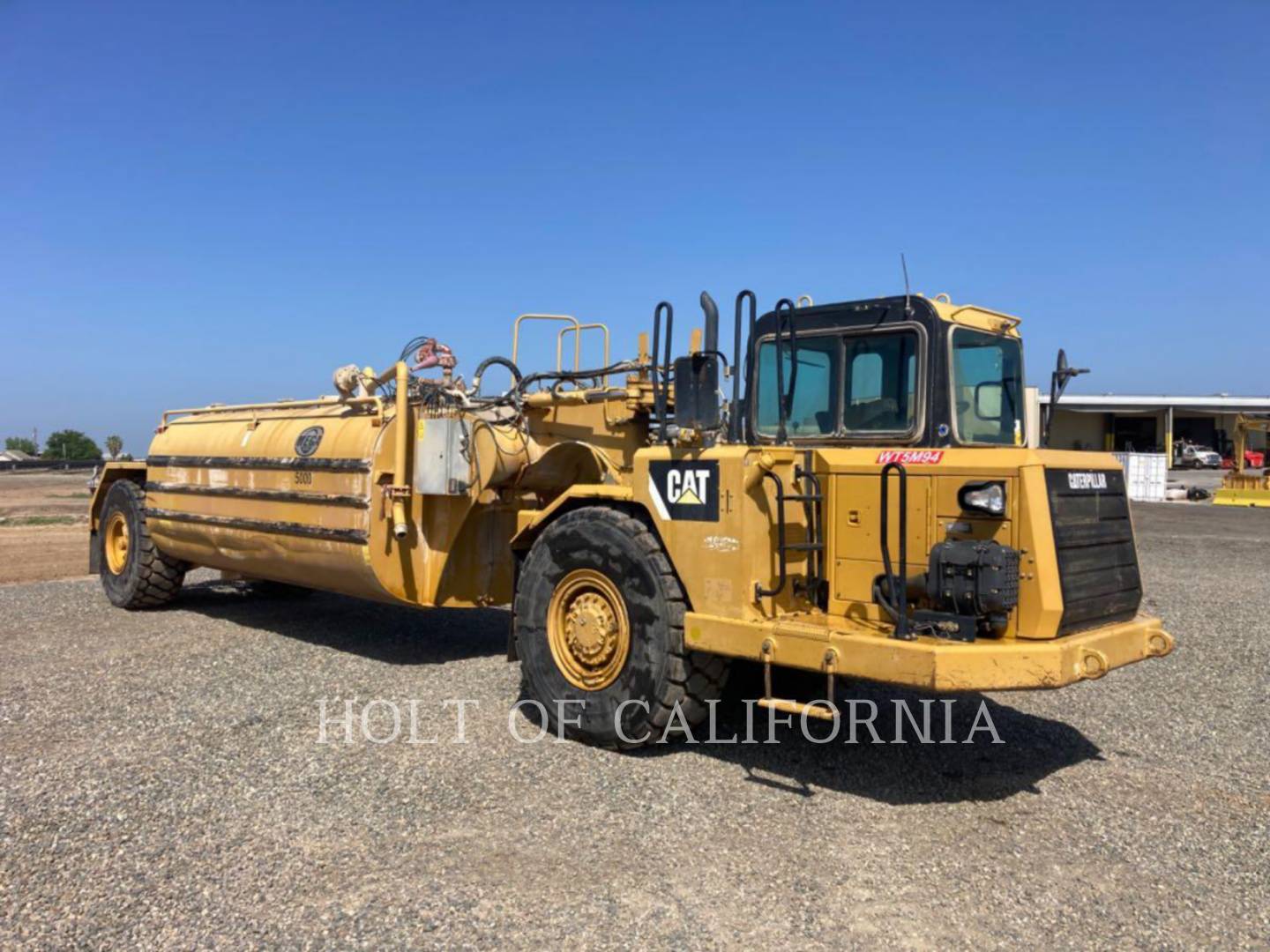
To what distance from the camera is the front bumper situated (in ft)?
13.7

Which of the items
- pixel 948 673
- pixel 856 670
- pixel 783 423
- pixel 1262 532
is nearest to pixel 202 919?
pixel 856 670

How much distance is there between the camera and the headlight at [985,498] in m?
4.45

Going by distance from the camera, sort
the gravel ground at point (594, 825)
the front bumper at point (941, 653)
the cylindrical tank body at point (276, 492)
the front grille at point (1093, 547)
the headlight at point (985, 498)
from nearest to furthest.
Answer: the gravel ground at point (594, 825) → the front bumper at point (941, 653) → the headlight at point (985, 498) → the front grille at point (1093, 547) → the cylindrical tank body at point (276, 492)

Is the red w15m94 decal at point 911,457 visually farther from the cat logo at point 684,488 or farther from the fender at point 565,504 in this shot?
the fender at point 565,504

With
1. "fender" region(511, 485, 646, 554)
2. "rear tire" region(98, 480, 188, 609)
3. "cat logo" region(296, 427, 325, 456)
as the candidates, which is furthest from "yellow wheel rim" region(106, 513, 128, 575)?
"fender" region(511, 485, 646, 554)

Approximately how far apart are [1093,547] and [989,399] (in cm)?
104

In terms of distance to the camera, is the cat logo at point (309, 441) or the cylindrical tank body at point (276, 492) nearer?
the cylindrical tank body at point (276, 492)

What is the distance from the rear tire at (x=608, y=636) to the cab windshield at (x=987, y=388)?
1.81m

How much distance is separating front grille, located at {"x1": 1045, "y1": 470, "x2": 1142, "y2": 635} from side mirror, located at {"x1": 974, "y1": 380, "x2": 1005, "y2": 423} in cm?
66

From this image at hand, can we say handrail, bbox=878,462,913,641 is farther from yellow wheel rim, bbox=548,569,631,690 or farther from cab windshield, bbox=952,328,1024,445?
yellow wheel rim, bbox=548,569,631,690

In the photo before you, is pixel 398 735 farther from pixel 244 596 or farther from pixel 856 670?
pixel 244 596

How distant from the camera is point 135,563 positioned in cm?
984

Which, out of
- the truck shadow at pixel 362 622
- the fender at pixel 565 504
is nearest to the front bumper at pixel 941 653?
the fender at pixel 565 504
